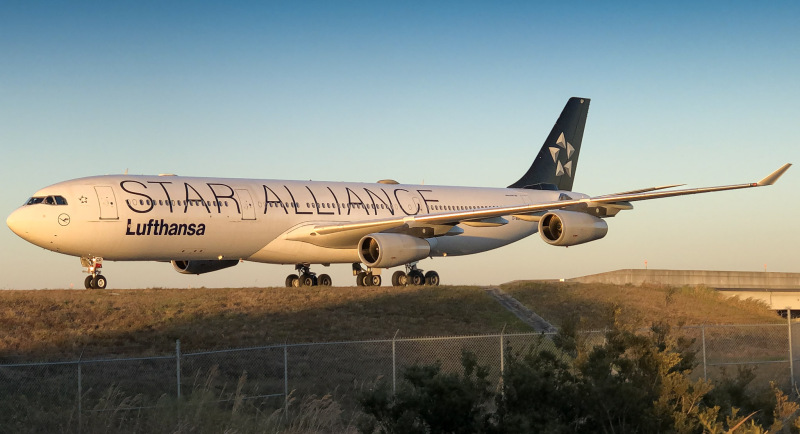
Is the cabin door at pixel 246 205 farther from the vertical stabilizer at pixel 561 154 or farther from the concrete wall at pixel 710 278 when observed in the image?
the concrete wall at pixel 710 278

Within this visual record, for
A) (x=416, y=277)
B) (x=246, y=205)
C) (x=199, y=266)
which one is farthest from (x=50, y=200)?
(x=416, y=277)

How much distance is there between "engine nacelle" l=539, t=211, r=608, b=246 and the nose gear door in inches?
539

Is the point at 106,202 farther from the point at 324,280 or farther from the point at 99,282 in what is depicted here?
the point at 324,280

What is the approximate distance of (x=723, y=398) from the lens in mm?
10672

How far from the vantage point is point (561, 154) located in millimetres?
44469

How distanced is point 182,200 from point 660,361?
20.8 metres

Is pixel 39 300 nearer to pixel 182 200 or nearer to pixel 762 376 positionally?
pixel 182 200

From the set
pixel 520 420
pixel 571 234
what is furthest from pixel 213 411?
pixel 571 234

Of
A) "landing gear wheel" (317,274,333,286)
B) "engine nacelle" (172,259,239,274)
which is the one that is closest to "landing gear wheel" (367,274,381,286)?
"landing gear wheel" (317,274,333,286)

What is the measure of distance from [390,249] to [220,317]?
6.71 metres

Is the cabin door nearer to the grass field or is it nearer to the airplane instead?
the airplane

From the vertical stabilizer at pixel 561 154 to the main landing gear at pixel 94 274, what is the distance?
21322mm

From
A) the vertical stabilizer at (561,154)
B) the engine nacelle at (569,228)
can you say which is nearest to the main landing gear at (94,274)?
the engine nacelle at (569,228)

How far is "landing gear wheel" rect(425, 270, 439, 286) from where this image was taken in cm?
3538
